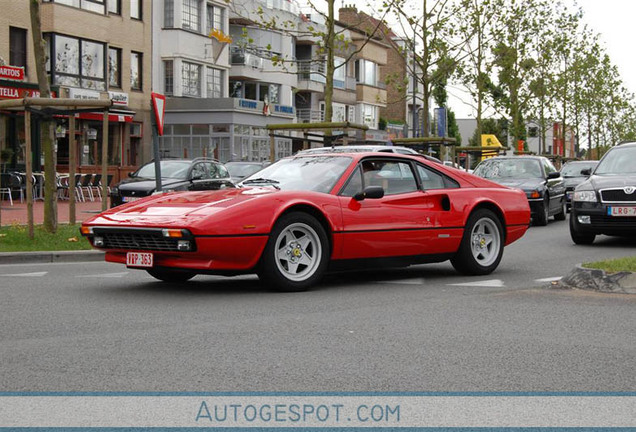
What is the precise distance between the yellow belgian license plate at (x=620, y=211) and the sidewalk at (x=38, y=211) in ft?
35.5

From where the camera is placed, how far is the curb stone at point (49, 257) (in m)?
13.3

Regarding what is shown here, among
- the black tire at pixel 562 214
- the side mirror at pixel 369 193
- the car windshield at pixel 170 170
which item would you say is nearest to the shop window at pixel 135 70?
the car windshield at pixel 170 170

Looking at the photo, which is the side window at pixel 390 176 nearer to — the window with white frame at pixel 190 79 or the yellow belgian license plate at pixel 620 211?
the yellow belgian license plate at pixel 620 211

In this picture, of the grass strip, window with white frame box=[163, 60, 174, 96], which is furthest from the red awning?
the grass strip

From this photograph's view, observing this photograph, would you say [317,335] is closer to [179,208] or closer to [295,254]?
[295,254]

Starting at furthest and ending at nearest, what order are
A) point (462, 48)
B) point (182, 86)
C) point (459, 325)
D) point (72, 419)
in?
point (182, 86) → point (462, 48) → point (459, 325) → point (72, 419)

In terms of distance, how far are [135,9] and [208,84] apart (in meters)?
7.36

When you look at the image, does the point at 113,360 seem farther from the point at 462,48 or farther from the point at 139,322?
the point at 462,48

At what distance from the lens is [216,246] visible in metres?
8.90

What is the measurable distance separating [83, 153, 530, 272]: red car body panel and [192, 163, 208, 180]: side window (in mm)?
13655

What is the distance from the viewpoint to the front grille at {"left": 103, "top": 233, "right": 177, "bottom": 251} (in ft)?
29.5

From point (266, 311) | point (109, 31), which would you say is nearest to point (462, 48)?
point (109, 31)

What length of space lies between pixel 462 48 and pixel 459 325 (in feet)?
93.7

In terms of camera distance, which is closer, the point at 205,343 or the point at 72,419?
the point at 72,419
